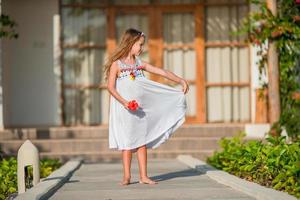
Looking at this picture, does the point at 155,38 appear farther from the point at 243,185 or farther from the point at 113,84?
the point at 243,185

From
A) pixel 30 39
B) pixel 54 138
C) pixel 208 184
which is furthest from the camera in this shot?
pixel 30 39

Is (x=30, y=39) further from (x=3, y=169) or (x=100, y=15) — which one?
(x=3, y=169)

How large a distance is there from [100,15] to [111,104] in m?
8.27

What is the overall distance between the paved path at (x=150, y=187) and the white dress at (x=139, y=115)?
51cm

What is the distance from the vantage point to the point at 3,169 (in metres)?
12.0

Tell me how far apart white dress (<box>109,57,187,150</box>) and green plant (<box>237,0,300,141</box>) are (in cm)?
451

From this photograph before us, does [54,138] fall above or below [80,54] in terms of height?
below

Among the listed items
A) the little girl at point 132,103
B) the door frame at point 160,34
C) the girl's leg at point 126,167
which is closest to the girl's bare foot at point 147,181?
the little girl at point 132,103

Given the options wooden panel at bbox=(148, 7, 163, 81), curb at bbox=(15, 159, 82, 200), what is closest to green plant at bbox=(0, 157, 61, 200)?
curb at bbox=(15, 159, 82, 200)

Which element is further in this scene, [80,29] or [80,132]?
[80,29]

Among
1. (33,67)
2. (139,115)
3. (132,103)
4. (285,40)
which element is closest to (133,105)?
(132,103)

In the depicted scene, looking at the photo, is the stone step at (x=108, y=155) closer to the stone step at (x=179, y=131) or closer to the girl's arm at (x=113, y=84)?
the stone step at (x=179, y=131)

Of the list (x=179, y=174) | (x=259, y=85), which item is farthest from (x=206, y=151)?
(x=179, y=174)

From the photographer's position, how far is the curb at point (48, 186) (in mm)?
8836
